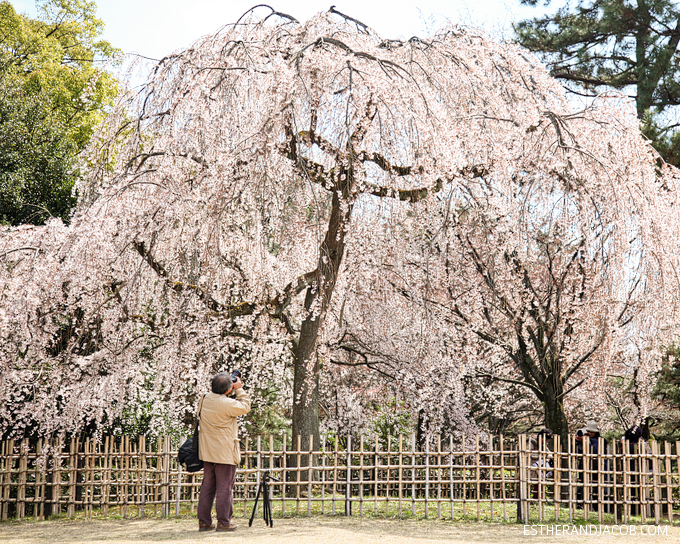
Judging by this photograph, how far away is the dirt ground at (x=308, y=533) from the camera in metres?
4.79

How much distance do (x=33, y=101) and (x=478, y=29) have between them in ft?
32.1

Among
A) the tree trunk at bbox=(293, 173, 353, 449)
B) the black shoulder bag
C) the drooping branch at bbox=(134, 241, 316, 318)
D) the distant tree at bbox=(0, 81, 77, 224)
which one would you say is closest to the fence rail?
the tree trunk at bbox=(293, 173, 353, 449)

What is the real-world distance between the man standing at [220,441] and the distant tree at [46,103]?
4.69 metres

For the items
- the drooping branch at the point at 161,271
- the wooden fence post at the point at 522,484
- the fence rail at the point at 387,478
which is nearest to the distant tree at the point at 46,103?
the drooping branch at the point at 161,271

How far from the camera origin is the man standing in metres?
4.73

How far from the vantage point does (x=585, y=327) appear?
7.61 m

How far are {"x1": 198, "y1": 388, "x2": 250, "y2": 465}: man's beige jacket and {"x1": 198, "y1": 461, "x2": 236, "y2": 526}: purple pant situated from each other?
87 mm

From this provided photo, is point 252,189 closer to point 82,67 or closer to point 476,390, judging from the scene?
point 476,390

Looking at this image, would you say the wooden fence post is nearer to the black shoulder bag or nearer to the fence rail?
the fence rail

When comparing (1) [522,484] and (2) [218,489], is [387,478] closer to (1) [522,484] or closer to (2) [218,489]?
(1) [522,484]

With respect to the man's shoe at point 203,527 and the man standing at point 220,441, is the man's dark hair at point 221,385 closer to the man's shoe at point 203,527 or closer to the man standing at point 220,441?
the man standing at point 220,441

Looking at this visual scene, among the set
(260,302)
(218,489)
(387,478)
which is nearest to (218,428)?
(218,489)

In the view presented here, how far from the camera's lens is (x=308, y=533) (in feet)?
16.6

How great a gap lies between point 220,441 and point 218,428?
0.10m
